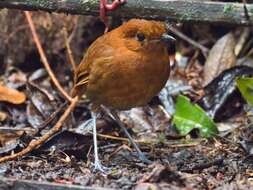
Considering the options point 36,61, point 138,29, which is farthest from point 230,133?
point 36,61

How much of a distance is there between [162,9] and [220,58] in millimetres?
2117

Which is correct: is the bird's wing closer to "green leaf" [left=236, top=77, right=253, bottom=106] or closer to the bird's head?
the bird's head

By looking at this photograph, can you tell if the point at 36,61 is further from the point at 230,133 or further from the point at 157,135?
the point at 230,133

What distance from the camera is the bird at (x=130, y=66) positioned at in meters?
4.45

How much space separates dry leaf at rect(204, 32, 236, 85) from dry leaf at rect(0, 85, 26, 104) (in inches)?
66.6

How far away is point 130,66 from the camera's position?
14.6ft

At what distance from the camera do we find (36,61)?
6691 millimetres

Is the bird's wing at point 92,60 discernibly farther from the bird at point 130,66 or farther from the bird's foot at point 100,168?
the bird's foot at point 100,168

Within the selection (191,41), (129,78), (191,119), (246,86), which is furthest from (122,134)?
(191,41)

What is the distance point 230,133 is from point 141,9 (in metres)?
1.55

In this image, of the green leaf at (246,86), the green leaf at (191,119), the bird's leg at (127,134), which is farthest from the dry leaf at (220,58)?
the green leaf at (246,86)

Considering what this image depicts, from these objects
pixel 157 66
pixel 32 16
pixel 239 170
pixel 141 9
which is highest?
pixel 32 16

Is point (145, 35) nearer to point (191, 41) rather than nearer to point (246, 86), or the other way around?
point (246, 86)

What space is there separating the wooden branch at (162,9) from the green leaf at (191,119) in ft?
3.75
